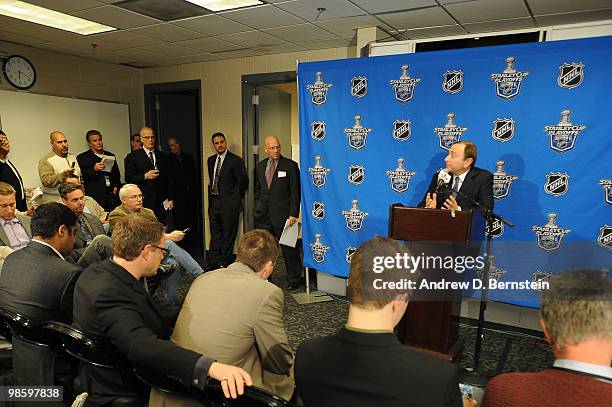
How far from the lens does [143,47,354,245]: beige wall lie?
17.3ft

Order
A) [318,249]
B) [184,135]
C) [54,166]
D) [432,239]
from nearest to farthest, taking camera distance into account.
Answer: [432,239]
[318,249]
[54,166]
[184,135]

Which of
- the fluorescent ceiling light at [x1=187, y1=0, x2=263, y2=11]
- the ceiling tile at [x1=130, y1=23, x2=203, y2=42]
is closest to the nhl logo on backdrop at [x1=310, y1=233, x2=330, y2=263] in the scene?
the fluorescent ceiling light at [x1=187, y1=0, x2=263, y2=11]

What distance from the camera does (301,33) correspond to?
4.20 m

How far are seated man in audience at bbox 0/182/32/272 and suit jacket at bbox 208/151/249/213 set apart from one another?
232 cm

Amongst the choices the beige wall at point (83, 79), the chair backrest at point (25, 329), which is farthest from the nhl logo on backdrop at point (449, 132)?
the beige wall at point (83, 79)

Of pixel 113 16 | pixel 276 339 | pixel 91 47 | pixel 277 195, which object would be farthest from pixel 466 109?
pixel 91 47

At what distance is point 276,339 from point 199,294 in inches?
13.3

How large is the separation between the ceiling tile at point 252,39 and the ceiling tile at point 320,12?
764 mm

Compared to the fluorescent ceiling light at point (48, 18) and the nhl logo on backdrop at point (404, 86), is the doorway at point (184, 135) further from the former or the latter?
the nhl logo on backdrop at point (404, 86)

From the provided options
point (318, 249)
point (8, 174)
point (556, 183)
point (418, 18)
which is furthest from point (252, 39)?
point (556, 183)

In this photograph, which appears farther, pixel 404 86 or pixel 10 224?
pixel 404 86

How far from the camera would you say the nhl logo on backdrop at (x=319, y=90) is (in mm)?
3830

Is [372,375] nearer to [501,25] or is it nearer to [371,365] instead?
[371,365]

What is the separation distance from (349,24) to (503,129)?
1.79 meters
